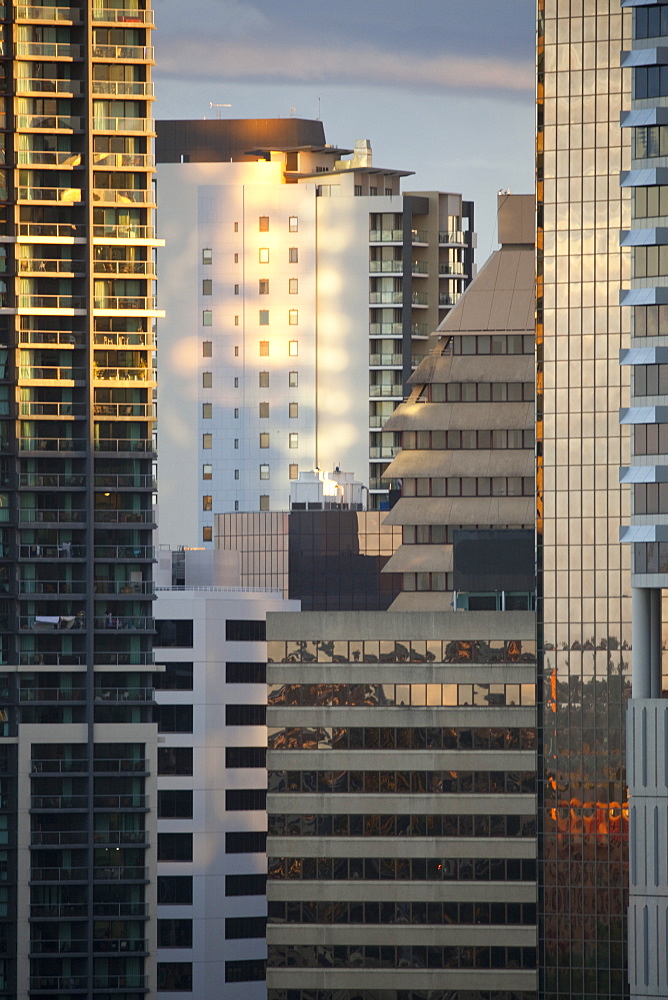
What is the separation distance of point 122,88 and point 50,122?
518 centimetres

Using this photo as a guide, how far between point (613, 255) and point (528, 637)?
2591 centimetres

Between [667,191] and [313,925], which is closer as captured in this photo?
[667,191]

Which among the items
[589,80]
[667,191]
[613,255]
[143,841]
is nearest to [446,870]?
[143,841]

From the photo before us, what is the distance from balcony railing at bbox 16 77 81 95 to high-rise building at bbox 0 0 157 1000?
92mm

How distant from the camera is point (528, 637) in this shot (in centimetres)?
17338


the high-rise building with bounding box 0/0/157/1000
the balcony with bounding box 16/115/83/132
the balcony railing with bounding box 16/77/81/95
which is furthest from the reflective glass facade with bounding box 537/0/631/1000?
the balcony railing with bounding box 16/77/81/95

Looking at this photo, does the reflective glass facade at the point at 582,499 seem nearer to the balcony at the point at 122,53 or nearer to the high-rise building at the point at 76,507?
the balcony at the point at 122,53

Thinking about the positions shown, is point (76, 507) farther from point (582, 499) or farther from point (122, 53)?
point (582, 499)

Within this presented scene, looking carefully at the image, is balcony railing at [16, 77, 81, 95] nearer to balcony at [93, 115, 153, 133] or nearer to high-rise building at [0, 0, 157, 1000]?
high-rise building at [0, 0, 157, 1000]

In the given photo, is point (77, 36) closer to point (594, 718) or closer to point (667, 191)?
point (594, 718)

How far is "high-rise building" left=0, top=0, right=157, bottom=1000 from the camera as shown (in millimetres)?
171125

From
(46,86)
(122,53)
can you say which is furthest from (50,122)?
(122,53)

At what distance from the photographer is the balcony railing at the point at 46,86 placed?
563 ft

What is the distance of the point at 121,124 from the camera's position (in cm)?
17275
